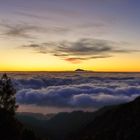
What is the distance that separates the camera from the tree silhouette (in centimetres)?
11681

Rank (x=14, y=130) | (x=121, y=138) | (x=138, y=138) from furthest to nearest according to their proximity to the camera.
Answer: (x=121, y=138) → (x=138, y=138) → (x=14, y=130)

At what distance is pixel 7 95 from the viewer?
118125mm

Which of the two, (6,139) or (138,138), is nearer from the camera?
(6,139)

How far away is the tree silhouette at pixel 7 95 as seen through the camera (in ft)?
383

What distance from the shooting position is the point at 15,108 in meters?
119

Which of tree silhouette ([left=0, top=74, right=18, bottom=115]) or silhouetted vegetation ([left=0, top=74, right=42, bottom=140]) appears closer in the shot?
silhouetted vegetation ([left=0, top=74, right=42, bottom=140])

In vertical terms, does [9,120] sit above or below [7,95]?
below

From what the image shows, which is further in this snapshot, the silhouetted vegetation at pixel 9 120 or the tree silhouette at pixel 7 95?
the tree silhouette at pixel 7 95

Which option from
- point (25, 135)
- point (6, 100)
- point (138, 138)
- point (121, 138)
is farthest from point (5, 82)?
point (121, 138)

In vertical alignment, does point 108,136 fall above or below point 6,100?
below

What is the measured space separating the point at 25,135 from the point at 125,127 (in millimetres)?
115452

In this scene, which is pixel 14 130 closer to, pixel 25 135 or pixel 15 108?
pixel 25 135

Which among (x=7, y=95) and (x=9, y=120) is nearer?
(x=9, y=120)

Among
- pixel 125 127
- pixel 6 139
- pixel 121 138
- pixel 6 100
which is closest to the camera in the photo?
pixel 6 139
